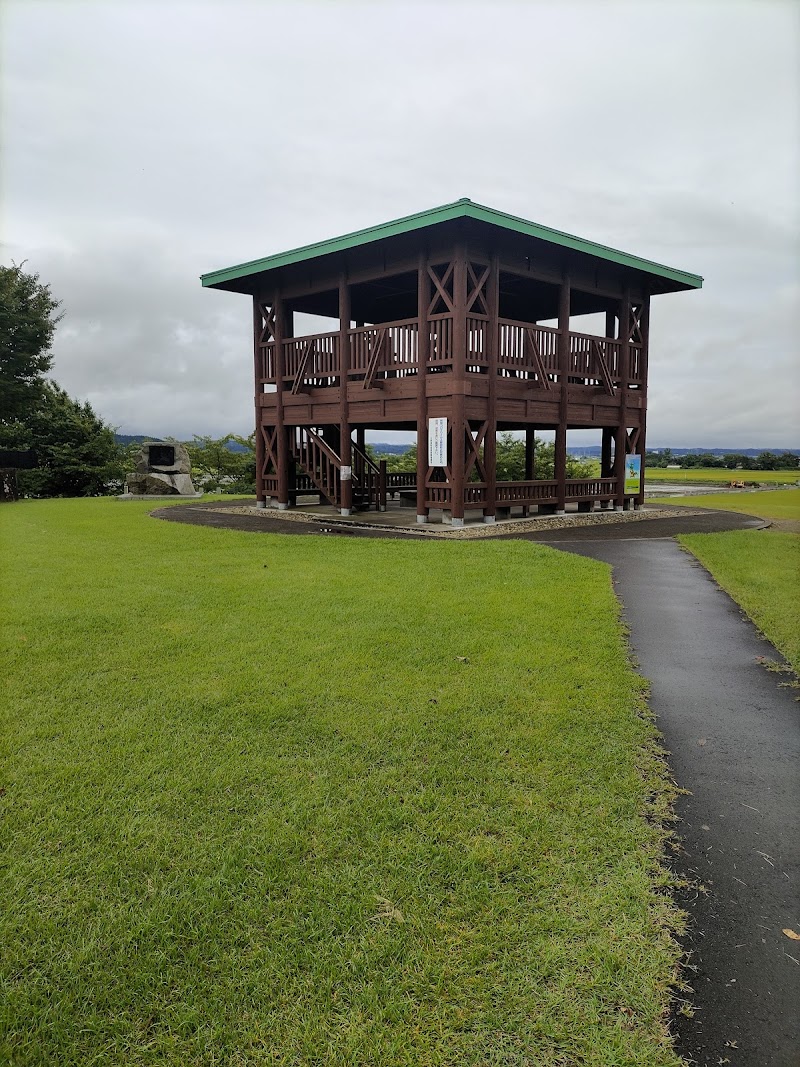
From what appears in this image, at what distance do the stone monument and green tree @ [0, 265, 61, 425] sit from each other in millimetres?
5222

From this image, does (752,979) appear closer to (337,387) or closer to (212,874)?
(212,874)

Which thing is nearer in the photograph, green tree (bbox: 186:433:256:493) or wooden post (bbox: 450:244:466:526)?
wooden post (bbox: 450:244:466:526)

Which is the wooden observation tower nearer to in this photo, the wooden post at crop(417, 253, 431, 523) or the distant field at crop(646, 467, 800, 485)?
the wooden post at crop(417, 253, 431, 523)

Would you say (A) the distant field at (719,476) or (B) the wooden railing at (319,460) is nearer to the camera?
(B) the wooden railing at (319,460)

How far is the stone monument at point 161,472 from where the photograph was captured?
86.4 ft

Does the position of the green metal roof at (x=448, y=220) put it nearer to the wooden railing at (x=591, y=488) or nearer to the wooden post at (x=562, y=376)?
the wooden post at (x=562, y=376)

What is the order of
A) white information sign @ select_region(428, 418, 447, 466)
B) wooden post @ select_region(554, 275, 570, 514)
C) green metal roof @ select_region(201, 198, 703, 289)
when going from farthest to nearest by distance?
wooden post @ select_region(554, 275, 570, 514)
white information sign @ select_region(428, 418, 447, 466)
green metal roof @ select_region(201, 198, 703, 289)

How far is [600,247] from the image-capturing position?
17141mm

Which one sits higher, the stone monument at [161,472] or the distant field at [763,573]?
the stone monument at [161,472]

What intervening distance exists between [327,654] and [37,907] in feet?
10.4

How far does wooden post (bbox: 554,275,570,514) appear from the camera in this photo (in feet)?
58.3

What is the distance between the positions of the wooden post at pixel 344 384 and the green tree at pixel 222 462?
1430 centimetres

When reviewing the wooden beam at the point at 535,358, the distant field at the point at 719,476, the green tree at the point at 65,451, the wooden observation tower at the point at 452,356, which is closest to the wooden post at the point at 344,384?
the wooden observation tower at the point at 452,356

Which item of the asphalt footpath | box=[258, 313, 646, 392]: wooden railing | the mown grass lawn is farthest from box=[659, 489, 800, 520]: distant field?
the mown grass lawn
